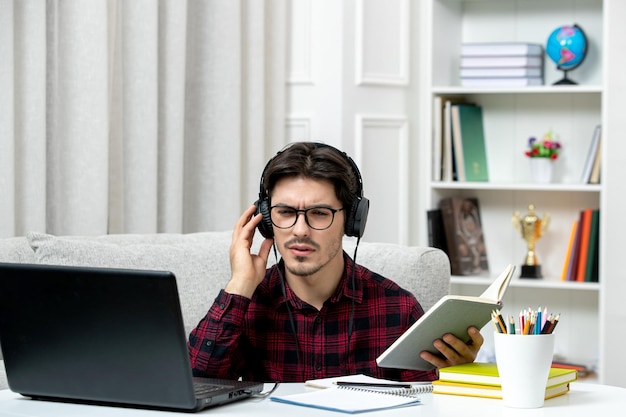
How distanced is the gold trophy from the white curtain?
3.15ft

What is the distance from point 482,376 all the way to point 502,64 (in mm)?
2340

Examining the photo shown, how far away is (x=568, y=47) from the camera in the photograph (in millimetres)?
3541

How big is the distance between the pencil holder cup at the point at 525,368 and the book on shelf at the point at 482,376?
0.06m

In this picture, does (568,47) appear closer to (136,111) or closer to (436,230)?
(436,230)

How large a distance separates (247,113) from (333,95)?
332 mm

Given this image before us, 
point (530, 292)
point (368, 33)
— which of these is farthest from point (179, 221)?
point (530, 292)

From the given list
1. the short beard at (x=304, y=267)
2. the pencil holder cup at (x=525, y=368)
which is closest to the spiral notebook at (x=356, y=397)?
the pencil holder cup at (x=525, y=368)

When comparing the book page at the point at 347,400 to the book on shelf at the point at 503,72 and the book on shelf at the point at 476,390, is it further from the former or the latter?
the book on shelf at the point at 503,72

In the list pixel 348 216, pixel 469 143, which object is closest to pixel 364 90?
pixel 469 143

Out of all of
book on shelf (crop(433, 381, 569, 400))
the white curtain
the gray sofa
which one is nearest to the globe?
the white curtain

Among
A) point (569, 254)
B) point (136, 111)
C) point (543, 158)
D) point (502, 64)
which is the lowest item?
point (569, 254)

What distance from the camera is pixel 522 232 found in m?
3.66

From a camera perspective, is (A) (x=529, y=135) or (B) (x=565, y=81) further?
(A) (x=529, y=135)

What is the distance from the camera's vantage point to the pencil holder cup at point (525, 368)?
1348 millimetres
